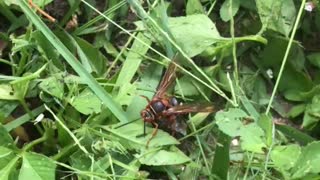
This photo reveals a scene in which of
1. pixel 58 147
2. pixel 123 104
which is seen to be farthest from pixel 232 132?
pixel 58 147

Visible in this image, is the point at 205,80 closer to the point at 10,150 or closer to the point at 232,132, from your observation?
the point at 232,132

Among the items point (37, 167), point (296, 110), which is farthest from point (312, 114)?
point (37, 167)

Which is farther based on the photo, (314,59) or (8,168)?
(314,59)

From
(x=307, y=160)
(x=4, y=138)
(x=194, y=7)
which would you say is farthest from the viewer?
(x=194, y=7)

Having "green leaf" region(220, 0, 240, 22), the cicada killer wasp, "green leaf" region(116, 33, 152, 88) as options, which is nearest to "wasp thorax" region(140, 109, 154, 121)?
the cicada killer wasp

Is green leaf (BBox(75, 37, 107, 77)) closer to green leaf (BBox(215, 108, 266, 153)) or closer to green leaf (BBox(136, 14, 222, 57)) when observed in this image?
green leaf (BBox(136, 14, 222, 57))

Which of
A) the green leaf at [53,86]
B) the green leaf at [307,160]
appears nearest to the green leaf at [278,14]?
the green leaf at [307,160]

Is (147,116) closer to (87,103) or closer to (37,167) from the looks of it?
(87,103)
